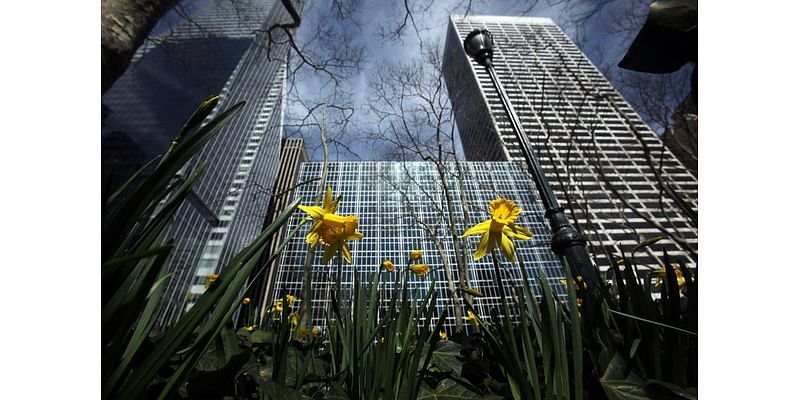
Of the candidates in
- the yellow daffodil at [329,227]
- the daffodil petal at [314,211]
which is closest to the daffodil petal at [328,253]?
the yellow daffodil at [329,227]

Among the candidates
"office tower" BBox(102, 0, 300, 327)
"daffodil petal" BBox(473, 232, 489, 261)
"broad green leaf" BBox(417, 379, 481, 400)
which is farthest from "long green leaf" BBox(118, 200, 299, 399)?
"daffodil petal" BBox(473, 232, 489, 261)

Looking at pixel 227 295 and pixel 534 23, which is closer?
pixel 227 295

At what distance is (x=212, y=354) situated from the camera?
0.97 meters

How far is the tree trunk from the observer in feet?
5.09

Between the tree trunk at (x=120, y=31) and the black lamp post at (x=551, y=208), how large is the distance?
2.26m

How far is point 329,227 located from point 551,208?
184 centimetres

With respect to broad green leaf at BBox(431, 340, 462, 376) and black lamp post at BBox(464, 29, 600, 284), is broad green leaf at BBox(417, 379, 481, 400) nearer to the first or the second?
broad green leaf at BBox(431, 340, 462, 376)

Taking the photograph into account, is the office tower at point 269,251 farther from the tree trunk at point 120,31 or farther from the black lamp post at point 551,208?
the black lamp post at point 551,208

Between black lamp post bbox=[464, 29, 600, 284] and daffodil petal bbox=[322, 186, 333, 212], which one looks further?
black lamp post bbox=[464, 29, 600, 284]

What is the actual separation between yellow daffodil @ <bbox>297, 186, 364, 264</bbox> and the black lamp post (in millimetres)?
918

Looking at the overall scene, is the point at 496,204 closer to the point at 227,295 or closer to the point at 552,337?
the point at 552,337

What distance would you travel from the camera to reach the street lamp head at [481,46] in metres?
3.24
